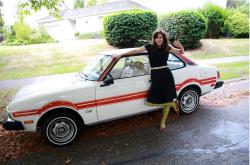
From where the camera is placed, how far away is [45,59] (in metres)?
15.2

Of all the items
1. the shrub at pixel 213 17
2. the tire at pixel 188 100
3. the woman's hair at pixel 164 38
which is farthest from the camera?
the shrub at pixel 213 17

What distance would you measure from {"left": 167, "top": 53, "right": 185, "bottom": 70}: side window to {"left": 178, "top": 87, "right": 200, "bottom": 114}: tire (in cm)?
58

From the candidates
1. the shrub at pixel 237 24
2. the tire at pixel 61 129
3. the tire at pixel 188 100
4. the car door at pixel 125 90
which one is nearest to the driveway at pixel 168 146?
the tire at pixel 61 129

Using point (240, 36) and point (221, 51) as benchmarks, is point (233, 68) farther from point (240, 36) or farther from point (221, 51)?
point (240, 36)

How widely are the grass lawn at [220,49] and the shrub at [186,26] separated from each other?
3.16ft

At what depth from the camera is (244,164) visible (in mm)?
3773

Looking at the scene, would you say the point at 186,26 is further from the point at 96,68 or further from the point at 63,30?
the point at 63,30

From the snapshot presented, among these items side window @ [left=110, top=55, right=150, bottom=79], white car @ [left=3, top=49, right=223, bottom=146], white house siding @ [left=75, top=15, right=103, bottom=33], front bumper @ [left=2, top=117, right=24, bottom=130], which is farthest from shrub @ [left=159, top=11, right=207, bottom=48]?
white house siding @ [left=75, top=15, right=103, bottom=33]

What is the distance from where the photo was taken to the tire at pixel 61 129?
4.46 metres

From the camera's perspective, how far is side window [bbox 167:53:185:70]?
549cm

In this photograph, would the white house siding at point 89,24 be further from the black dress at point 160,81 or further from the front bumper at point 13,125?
the front bumper at point 13,125

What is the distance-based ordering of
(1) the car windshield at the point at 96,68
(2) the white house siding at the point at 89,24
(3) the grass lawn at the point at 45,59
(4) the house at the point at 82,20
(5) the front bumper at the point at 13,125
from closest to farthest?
(5) the front bumper at the point at 13,125 < (1) the car windshield at the point at 96,68 < (3) the grass lawn at the point at 45,59 < (4) the house at the point at 82,20 < (2) the white house siding at the point at 89,24

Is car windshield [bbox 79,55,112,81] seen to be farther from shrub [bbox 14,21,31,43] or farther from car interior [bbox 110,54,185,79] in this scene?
shrub [bbox 14,21,31,43]

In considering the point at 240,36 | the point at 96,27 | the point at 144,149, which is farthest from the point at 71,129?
the point at 96,27
